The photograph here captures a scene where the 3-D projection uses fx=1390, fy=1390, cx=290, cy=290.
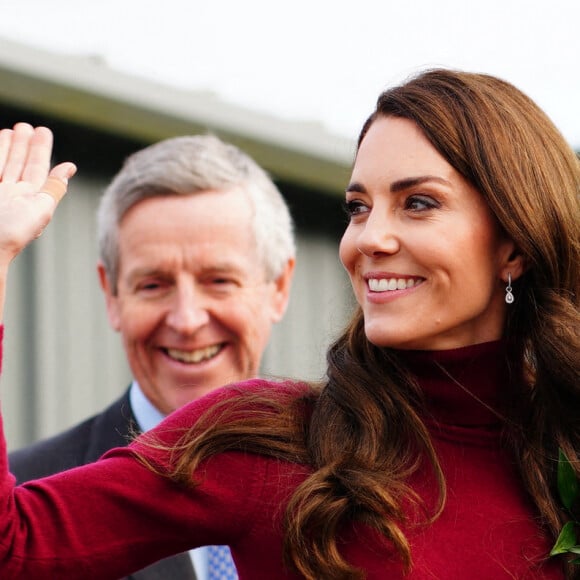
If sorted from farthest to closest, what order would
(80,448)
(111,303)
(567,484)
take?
(111,303) < (80,448) < (567,484)

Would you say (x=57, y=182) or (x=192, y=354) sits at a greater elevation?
(x=57, y=182)

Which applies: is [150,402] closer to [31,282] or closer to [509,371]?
[509,371]

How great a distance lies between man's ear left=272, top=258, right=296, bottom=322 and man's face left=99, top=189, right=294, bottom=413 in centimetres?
14

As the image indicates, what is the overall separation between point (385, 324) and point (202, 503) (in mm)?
521

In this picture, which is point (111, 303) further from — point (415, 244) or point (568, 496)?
point (568, 496)

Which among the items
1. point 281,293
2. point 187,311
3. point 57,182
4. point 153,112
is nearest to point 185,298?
point 187,311

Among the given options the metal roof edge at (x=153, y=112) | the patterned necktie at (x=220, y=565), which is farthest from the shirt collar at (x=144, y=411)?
the metal roof edge at (x=153, y=112)

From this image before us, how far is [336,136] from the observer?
7555 mm

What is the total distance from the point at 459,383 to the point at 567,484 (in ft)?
0.95

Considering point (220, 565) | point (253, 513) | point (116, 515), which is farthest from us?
point (220, 565)

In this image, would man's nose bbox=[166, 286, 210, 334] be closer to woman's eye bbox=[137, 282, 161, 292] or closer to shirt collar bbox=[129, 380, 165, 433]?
woman's eye bbox=[137, 282, 161, 292]

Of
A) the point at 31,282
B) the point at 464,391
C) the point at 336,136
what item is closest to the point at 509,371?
the point at 464,391

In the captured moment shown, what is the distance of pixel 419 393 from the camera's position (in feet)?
9.23

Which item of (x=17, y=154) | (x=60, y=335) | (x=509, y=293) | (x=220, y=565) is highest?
(x=17, y=154)
